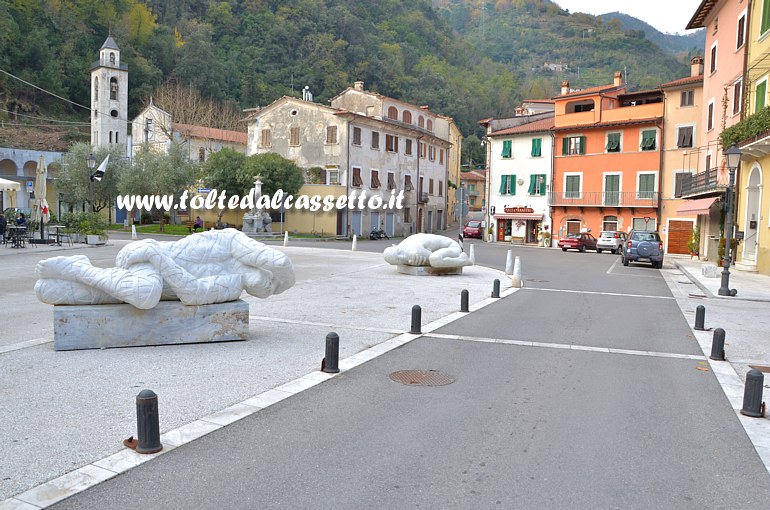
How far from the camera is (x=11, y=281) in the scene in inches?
616

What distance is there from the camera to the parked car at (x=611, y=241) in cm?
4072

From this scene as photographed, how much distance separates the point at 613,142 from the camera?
150ft

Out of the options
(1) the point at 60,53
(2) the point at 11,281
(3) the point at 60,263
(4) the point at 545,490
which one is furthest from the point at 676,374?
(1) the point at 60,53

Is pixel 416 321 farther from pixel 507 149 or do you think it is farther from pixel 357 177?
→ pixel 507 149

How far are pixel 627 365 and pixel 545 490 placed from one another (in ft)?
15.5

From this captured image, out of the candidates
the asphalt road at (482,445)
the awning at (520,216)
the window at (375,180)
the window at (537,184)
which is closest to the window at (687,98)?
the window at (537,184)

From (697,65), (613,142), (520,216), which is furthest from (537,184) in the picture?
(697,65)

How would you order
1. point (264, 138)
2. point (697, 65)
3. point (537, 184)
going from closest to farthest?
point (697, 65) → point (537, 184) → point (264, 138)

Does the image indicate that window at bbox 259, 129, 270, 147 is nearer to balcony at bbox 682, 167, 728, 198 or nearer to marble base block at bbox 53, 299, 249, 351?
balcony at bbox 682, 167, 728, 198

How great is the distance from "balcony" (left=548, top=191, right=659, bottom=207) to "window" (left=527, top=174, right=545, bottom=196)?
3.46 feet

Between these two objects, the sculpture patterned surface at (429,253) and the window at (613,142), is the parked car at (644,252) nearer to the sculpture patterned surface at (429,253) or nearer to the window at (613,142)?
the sculpture patterned surface at (429,253)

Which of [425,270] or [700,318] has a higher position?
[425,270]

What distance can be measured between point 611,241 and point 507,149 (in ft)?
47.9

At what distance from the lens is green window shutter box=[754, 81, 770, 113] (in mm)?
24281
